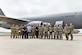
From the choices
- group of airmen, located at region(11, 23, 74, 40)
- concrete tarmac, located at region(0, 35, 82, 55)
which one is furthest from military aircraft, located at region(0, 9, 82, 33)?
concrete tarmac, located at region(0, 35, 82, 55)

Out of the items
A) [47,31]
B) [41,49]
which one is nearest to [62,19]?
[47,31]

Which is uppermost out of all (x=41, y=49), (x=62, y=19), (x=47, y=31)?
(x=62, y=19)

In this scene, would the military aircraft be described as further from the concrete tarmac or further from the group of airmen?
the concrete tarmac

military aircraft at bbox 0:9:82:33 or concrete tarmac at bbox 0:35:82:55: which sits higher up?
military aircraft at bbox 0:9:82:33

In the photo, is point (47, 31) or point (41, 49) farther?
point (47, 31)

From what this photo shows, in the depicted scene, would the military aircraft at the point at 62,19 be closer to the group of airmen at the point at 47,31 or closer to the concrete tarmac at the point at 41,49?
the group of airmen at the point at 47,31

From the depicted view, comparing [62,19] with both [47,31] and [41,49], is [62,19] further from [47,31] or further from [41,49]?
[41,49]

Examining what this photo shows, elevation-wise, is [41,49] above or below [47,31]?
below

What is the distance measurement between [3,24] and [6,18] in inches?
256

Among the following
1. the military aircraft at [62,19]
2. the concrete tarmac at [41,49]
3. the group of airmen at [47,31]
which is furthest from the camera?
the military aircraft at [62,19]

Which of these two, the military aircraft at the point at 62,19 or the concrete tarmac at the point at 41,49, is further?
the military aircraft at the point at 62,19

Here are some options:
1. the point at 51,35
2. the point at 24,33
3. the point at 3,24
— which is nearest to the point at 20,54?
the point at 51,35

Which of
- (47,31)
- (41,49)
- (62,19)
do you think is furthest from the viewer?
(62,19)

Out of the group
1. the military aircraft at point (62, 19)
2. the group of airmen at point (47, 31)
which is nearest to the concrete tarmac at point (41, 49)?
the group of airmen at point (47, 31)
